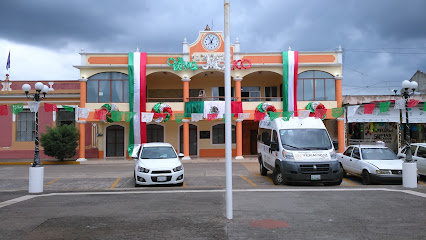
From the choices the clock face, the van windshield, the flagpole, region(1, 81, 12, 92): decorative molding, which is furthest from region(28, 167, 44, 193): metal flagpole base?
region(1, 81, 12, 92): decorative molding

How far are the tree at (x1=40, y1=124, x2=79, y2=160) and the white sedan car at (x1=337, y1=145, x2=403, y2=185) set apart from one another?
17.4 m

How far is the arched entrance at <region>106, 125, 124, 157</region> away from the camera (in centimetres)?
2612

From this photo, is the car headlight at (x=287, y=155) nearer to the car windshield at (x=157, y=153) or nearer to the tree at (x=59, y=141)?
the car windshield at (x=157, y=153)

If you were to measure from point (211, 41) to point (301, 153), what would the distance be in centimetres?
1487

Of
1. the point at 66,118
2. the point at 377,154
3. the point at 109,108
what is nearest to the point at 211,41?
the point at 109,108

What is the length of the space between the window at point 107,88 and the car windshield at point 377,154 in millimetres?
16496

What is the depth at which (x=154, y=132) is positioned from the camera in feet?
88.1

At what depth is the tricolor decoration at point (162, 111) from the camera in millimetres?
23672

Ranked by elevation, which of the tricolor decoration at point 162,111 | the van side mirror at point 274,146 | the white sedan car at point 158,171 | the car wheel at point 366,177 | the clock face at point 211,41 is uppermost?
the clock face at point 211,41

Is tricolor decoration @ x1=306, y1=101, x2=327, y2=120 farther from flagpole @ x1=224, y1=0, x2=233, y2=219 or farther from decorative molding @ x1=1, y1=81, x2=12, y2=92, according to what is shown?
decorative molding @ x1=1, y1=81, x2=12, y2=92

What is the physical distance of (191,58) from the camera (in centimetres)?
2444

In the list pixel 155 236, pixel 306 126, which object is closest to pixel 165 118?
pixel 306 126

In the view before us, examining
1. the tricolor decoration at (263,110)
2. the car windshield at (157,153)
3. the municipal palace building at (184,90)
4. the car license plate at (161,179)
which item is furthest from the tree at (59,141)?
the car license plate at (161,179)

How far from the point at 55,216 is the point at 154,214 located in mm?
2007
